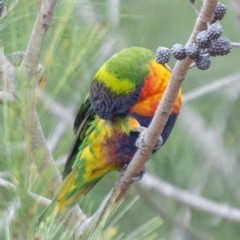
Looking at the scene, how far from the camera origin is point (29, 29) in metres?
1.26

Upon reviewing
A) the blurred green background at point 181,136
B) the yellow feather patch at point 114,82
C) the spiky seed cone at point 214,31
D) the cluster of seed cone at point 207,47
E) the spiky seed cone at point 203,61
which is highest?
the spiky seed cone at point 214,31

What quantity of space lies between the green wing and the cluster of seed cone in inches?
31.5

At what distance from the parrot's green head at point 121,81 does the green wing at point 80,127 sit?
11 centimetres

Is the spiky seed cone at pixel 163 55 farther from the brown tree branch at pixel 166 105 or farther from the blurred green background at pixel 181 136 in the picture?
the blurred green background at pixel 181 136

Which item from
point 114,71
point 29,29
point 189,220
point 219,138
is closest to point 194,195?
point 189,220

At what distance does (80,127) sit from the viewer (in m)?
1.80

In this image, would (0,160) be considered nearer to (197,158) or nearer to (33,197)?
(33,197)

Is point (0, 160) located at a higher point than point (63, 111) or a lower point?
higher

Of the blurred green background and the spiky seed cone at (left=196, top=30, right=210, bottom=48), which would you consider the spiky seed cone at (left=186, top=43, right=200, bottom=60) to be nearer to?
the spiky seed cone at (left=196, top=30, right=210, bottom=48)

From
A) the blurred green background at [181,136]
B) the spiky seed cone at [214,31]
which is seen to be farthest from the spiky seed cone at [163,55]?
the blurred green background at [181,136]

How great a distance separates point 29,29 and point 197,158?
3.87ft

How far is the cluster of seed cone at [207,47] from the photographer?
A: 93cm

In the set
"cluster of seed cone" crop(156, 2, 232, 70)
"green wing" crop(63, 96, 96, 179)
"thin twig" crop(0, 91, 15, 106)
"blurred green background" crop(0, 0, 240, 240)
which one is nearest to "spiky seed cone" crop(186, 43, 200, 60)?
"cluster of seed cone" crop(156, 2, 232, 70)

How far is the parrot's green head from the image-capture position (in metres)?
1.66
